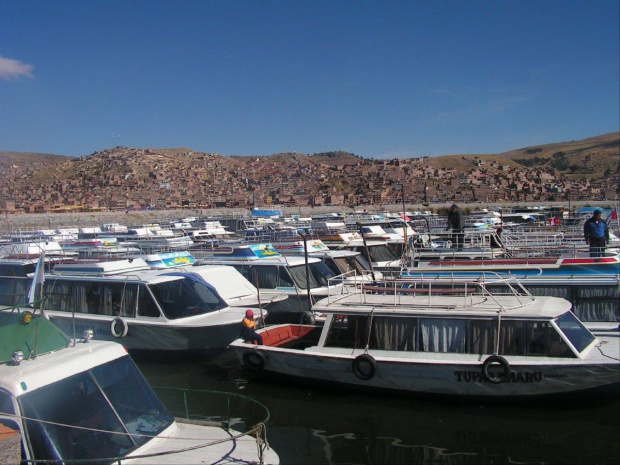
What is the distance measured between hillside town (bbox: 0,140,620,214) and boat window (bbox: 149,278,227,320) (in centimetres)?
6951

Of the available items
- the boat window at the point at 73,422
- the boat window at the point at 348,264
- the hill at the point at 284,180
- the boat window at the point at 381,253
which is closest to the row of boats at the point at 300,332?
the boat window at the point at 73,422

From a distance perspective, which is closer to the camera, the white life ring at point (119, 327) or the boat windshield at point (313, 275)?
the white life ring at point (119, 327)

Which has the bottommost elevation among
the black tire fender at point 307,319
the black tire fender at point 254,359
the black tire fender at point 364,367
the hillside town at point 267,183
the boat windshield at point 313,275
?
the black tire fender at point 254,359

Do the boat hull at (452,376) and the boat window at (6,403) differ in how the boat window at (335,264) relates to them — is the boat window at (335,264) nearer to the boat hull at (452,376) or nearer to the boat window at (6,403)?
the boat hull at (452,376)

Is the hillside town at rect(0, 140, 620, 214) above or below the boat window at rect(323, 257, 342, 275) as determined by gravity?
above

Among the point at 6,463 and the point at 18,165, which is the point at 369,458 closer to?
the point at 6,463

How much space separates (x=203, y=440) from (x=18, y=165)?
188 m

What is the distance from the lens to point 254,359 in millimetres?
11938

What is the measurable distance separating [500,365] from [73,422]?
7.06 meters

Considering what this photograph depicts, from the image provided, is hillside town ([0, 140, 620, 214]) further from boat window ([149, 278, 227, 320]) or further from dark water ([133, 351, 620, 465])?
dark water ([133, 351, 620, 465])

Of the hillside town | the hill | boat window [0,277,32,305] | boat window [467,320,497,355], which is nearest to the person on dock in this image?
boat window [467,320,497,355]

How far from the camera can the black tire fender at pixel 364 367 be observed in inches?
417

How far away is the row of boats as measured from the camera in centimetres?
579

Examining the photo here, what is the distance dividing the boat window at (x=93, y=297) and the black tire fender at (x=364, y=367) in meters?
5.86
